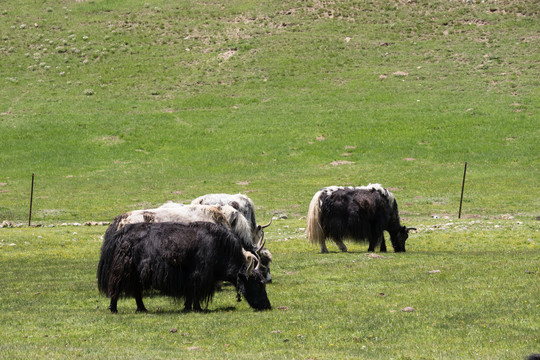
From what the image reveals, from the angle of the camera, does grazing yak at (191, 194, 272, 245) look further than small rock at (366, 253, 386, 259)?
No

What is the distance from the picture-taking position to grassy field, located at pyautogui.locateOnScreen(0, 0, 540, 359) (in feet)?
37.6

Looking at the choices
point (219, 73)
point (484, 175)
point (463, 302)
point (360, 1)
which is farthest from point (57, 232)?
point (360, 1)

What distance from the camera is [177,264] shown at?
1320 centimetres

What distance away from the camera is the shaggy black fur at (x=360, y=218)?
21.7 m

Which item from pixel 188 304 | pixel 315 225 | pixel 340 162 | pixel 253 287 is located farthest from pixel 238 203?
pixel 340 162

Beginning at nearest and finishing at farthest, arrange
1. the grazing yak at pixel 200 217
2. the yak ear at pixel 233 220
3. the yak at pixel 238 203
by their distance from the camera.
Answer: the grazing yak at pixel 200 217
the yak ear at pixel 233 220
the yak at pixel 238 203

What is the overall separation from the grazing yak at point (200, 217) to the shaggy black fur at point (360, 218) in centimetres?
589

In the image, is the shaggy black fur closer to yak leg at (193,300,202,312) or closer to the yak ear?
the yak ear

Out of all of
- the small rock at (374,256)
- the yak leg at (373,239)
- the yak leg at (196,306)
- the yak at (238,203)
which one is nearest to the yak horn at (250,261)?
the yak leg at (196,306)

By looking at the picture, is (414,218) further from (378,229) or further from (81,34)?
(81,34)

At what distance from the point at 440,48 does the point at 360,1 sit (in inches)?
582

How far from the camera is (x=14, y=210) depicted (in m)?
35.8

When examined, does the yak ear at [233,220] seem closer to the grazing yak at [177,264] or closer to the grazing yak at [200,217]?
the grazing yak at [200,217]

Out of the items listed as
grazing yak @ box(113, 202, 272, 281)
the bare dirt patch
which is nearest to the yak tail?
grazing yak @ box(113, 202, 272, 281)
